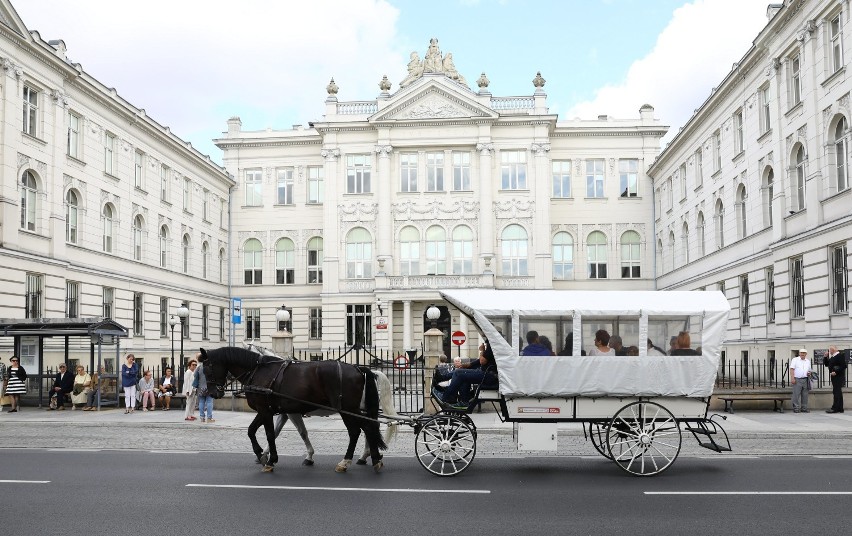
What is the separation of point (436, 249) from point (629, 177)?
14394 mm

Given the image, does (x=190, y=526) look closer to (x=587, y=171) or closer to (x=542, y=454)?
(x=542, y=454)

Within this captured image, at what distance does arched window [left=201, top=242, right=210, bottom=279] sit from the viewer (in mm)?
55531

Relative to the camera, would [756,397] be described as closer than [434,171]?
Yes

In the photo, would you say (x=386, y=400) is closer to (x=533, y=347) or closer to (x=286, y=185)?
(x=533, y=347)

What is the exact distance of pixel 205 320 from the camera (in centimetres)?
5575

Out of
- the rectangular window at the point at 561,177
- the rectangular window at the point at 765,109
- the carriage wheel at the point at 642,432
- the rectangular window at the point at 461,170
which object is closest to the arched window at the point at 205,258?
the rectangular window at the point at 461,170

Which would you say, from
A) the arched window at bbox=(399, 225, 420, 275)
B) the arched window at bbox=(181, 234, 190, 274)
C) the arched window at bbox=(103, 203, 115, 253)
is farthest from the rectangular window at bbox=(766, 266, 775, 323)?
the arched window at bbox=(181, 234, 190, 274)

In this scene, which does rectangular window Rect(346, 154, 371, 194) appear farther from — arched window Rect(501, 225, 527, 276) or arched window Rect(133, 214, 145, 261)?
arched window Rect(133, 214, 145, 261)

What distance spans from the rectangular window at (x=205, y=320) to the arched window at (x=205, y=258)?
2088 mm

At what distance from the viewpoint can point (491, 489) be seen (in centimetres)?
1128

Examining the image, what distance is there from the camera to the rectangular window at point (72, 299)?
122 ft

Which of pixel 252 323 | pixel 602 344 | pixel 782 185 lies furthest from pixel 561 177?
pixel 602 344

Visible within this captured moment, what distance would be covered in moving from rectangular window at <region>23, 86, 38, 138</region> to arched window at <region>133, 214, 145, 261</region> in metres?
10.5

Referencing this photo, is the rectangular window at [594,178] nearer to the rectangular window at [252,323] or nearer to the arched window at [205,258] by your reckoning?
the rectangular window at [252,323]
